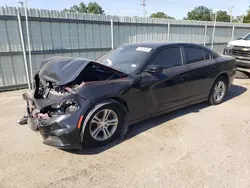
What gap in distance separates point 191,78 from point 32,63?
16.2 ft

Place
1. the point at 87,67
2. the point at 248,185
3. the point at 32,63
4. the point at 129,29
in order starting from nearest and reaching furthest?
A: the point at 248,185 < the point at 87,67 < the point at 32,63 < the point at 129,29

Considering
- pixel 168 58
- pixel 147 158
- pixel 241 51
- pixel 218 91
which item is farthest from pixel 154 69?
pixel 241 51

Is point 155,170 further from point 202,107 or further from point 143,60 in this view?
point 202,107

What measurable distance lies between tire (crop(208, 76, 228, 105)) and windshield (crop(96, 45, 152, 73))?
2125 millimetres

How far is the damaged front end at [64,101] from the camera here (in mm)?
2826

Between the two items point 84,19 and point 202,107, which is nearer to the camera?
point 202,107

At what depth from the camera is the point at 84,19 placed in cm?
742

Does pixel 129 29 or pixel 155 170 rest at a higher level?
pixel 129 29

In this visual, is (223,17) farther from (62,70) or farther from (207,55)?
(62,70)

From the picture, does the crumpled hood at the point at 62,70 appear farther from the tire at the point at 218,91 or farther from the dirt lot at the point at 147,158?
the tire at the point at 218,91

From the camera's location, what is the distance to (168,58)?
403 centimetres

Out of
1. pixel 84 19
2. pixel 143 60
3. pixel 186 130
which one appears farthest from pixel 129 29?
pixel 186 130

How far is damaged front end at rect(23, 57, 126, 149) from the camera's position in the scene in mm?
2826

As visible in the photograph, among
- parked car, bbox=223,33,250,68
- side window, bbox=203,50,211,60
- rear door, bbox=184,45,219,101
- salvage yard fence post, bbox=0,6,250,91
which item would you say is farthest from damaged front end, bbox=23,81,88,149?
parked car, bbox=223,33,250,68
